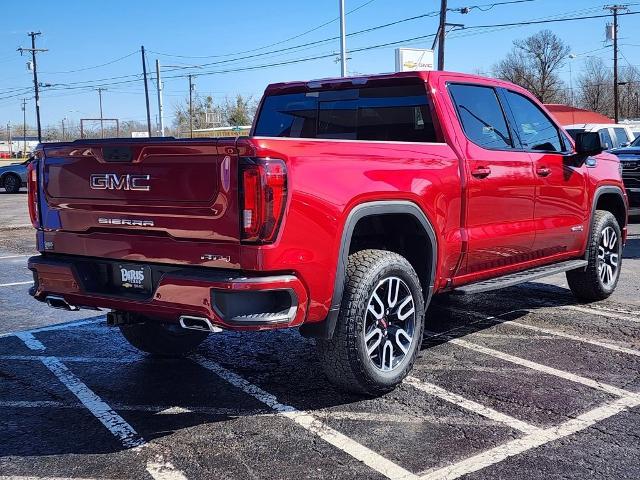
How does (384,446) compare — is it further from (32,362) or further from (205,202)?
(32,362)

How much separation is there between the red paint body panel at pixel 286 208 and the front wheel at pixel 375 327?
217 millimetres

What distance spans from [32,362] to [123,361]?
658mm

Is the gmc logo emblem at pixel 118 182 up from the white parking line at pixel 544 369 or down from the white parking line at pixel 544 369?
up

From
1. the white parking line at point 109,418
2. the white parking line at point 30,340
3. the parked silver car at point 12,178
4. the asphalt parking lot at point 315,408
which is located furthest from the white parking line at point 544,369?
the parked silver car at point 12,178

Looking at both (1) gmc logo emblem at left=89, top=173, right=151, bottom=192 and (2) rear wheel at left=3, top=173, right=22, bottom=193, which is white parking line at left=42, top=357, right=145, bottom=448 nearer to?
(1) gmc logo emblem at left=89, top=173, right=151, bottom=192

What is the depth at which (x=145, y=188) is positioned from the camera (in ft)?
12.5

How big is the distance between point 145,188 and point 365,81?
221 cm

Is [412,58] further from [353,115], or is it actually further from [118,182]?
[118,182]

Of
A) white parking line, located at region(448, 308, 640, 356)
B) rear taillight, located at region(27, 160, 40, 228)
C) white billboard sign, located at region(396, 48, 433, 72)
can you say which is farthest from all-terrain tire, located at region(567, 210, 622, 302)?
white billboard sign, located at region(396, 48, 433, 72)

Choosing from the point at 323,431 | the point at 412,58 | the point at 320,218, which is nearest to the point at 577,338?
the point at 323,431

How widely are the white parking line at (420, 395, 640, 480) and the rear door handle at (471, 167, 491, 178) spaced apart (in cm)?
170

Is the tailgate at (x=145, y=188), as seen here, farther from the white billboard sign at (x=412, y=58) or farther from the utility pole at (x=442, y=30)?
the utility pole at (x=442, y=30)

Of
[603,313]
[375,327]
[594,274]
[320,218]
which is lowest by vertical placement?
[603,313]

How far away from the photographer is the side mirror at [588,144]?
6.18 meters
